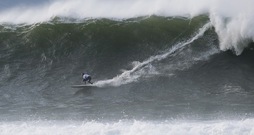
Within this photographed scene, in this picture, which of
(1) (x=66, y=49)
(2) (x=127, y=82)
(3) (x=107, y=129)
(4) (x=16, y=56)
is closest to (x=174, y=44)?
(2) (x=127, y=82)

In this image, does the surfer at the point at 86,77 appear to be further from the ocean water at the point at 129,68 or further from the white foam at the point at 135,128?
the white foam at the point at 135,128

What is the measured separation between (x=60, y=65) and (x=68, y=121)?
14.9 ft

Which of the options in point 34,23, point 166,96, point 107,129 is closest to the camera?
point 107,129

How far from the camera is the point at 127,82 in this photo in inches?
602

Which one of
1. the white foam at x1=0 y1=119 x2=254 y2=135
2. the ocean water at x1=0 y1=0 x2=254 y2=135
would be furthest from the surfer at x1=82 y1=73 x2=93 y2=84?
the white foam at x1=0 y1=119 x2=254 y2=135

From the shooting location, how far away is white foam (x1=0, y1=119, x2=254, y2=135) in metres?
10.6

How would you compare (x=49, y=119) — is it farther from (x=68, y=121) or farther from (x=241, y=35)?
(x=241, y=35)

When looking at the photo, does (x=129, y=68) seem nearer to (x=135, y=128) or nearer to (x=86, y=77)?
(x=86, y=77)

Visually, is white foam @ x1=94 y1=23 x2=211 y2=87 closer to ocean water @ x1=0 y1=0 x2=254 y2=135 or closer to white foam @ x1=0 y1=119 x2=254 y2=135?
ocean water @ x1=0 y1=0 x2=254 y2=135

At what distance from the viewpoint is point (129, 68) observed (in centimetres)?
1605

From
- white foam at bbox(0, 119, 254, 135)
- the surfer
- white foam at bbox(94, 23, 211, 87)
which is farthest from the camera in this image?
white foam at bbox(94, 23, 211, 87)

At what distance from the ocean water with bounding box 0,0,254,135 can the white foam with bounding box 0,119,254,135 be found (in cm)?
2

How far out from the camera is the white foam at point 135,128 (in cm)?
1057

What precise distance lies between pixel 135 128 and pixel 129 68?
5096mm
